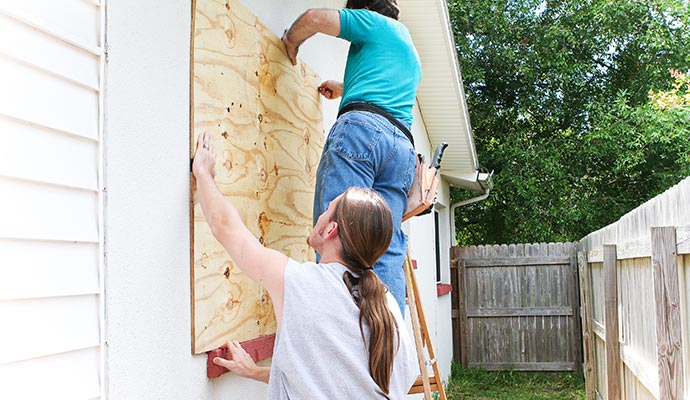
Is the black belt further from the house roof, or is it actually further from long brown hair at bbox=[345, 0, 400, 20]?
the house roof

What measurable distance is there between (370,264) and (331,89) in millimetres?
1953

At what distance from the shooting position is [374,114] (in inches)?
128

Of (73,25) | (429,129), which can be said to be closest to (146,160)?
(73,25)

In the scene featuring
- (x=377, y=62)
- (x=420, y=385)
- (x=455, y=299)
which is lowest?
(x=455, y=299)

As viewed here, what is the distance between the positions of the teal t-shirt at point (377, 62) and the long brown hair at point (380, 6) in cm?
13

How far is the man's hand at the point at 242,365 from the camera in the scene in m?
2.63

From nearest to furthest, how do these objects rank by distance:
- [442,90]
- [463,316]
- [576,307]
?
[442,90]
[576,307]
[463,316]

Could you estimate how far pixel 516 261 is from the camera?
499 inches

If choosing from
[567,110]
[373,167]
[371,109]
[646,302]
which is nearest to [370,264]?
[373,167]

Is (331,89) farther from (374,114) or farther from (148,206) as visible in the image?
(148,206)

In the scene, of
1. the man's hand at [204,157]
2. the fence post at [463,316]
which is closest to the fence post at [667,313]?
the man's hand at [204,157]

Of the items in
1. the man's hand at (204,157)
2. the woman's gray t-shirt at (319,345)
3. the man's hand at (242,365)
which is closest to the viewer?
the woman's gray t-shirt at (319,345)

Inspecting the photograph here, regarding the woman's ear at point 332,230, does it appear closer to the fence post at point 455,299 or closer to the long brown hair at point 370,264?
the long brown hair at point 370,264

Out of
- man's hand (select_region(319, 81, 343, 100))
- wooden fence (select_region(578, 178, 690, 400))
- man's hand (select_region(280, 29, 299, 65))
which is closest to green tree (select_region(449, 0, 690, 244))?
wooden fence (select_region(578, 178, 690, 400))
